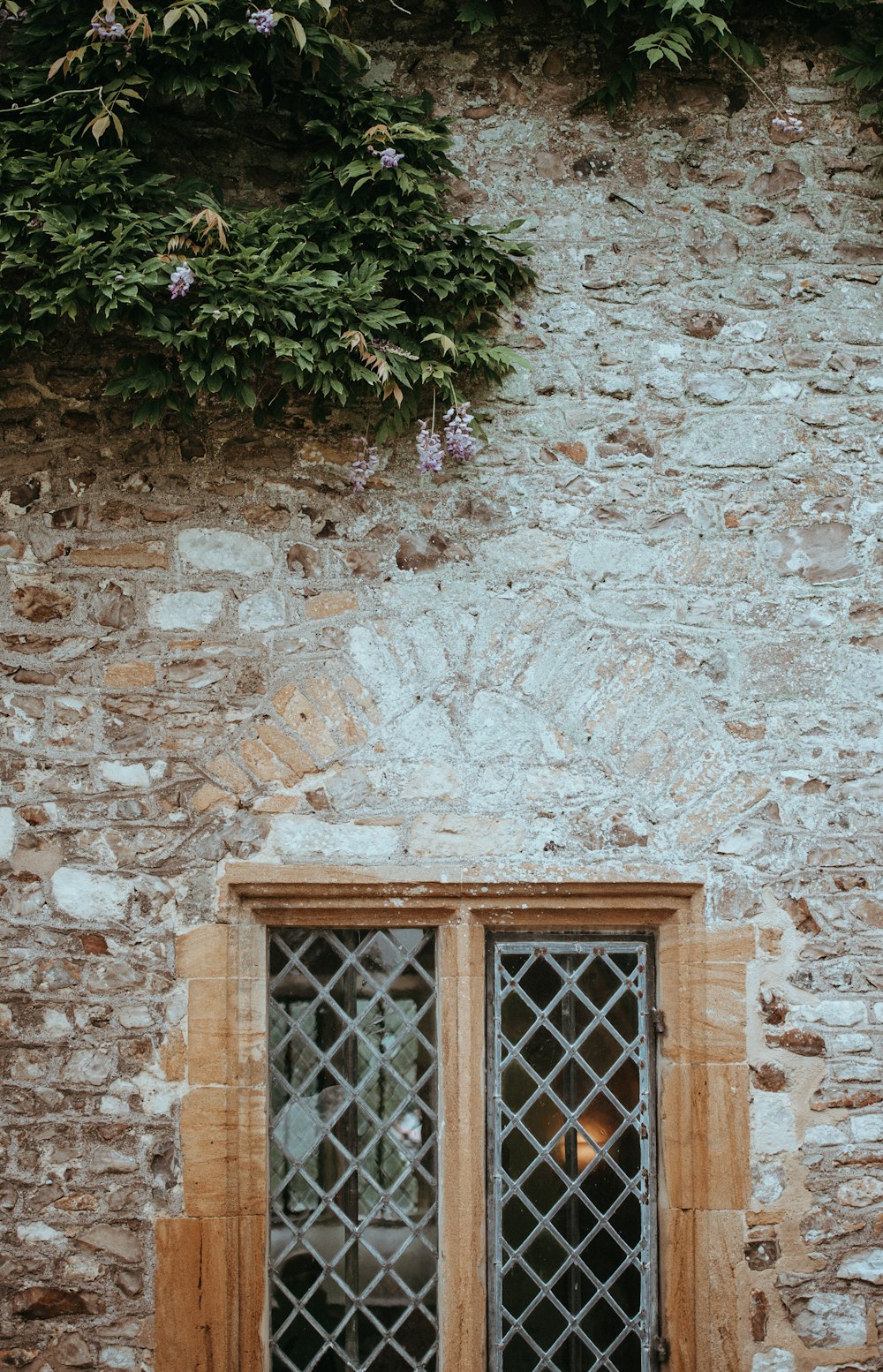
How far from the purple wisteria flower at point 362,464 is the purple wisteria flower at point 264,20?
1.06 meters

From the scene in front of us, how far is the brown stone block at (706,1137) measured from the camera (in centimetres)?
321

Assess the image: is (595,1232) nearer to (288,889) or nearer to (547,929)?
(547,929)

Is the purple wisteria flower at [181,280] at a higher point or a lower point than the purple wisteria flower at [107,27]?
lower

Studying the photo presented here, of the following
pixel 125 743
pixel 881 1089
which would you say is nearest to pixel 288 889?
pixel 125 743

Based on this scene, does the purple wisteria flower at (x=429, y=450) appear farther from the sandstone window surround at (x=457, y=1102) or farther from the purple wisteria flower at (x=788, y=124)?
the purple wisteria flower at (x=788, y=124)

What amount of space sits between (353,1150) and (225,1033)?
51 centimetres

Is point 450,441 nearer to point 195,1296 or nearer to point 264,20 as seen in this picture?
point 264,20

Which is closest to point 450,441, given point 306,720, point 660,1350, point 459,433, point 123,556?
point 459,433

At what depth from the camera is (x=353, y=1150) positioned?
3.32 meters

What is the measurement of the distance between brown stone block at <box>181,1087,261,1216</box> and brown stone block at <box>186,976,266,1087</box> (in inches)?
1.5

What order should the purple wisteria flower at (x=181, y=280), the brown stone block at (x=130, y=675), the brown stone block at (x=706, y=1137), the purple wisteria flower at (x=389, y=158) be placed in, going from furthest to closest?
the brown stone block at (x=130, y=675)
the brown stone block at (x=706, y=1137)
the purple wisteria flower at (x=389, y=158)
the purple wisteria flower at (x=181, y=280)

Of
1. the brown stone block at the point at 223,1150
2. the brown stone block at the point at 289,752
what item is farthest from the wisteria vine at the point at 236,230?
the brown stone block at the point at 223,1150

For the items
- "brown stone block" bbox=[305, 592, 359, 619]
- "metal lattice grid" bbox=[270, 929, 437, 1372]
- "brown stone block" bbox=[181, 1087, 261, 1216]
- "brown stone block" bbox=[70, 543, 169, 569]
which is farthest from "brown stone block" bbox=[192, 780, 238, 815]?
"brown stone block" bbox=[181, 1087, 261, 1216]

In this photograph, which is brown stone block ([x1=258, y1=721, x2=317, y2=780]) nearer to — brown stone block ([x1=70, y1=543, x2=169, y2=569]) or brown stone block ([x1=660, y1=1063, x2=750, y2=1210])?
brown stone block ([x1=70, y1=543, x2=169, y2=569])
